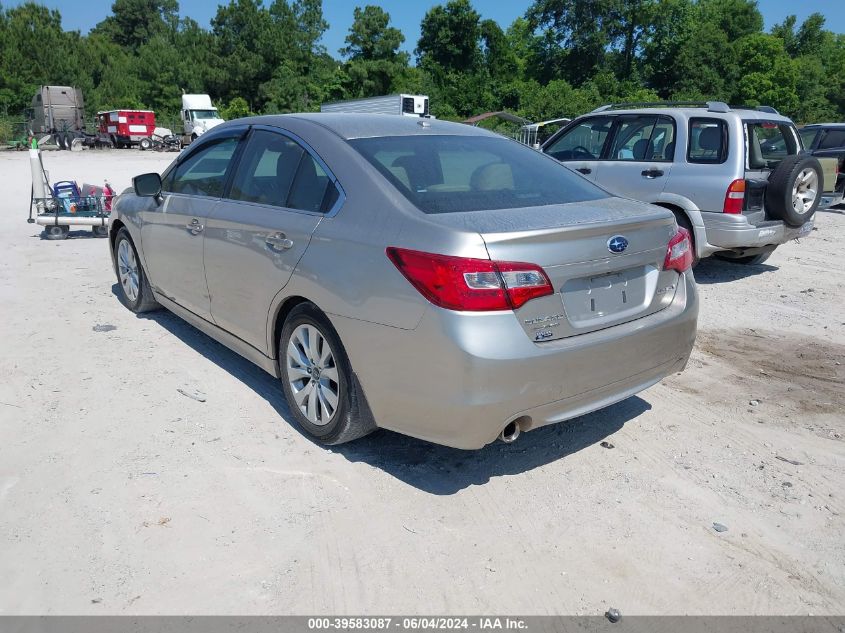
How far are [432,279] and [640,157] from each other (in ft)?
19.3

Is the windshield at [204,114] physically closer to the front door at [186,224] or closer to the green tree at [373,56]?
the green tree at [373,56]

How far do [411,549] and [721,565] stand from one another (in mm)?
1270

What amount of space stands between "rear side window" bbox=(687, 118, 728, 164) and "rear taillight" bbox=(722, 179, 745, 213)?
0.29 metres

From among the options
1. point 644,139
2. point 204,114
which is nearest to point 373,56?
point 204,114

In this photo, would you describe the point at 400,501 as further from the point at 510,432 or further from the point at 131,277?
the point at 131,277

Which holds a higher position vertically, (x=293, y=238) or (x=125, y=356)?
(x=293, y=238)

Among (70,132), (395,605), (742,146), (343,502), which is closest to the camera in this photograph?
(395,605)

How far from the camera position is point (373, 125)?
3947 mm

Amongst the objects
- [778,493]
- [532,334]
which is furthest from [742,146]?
[532,334]

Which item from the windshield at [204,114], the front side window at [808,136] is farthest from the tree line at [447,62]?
the front side window at [808,136]

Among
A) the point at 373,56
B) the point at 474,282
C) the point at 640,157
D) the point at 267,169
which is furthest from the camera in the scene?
the point at 373,56

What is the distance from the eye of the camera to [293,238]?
3588 millimetres

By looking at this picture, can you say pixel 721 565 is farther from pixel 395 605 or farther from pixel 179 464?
pixel 179 464

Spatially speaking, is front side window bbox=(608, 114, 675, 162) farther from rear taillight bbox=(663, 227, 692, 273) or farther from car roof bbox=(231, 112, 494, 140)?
rear taillight bbox=(663, 227, 692, 273)
